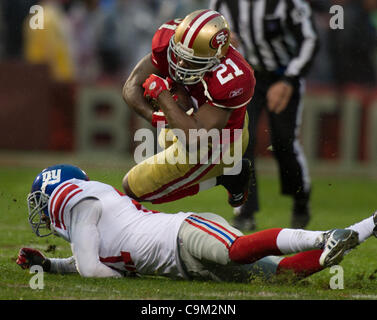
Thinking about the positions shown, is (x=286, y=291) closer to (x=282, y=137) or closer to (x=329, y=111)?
(x=282, y=137)

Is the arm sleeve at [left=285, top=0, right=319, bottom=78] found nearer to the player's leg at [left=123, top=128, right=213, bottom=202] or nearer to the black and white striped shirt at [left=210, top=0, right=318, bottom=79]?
the black and white striped shirt at [left=210, top=0, right=318, bottom=79]

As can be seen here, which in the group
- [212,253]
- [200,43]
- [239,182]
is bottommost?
[212,253]

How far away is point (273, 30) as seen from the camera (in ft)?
20.0

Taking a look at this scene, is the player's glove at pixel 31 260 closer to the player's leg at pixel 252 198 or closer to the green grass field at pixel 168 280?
the green grass field at pixel 168 280

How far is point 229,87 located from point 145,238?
33.8 inches

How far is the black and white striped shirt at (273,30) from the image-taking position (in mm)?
5996

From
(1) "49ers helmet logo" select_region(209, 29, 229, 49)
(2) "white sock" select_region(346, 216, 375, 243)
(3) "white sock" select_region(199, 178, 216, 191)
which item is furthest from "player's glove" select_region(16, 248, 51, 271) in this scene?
(2) "white sock" select_region(346, 216, 375, 243)

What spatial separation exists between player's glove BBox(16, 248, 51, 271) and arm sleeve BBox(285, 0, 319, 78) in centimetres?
251

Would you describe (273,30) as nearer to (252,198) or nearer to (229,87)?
(252,198)

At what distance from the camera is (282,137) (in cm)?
582

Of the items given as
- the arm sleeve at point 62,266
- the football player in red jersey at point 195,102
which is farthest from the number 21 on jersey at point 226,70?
the arm sleeve at point 62,266

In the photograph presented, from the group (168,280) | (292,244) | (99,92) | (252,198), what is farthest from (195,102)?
(99,92)
